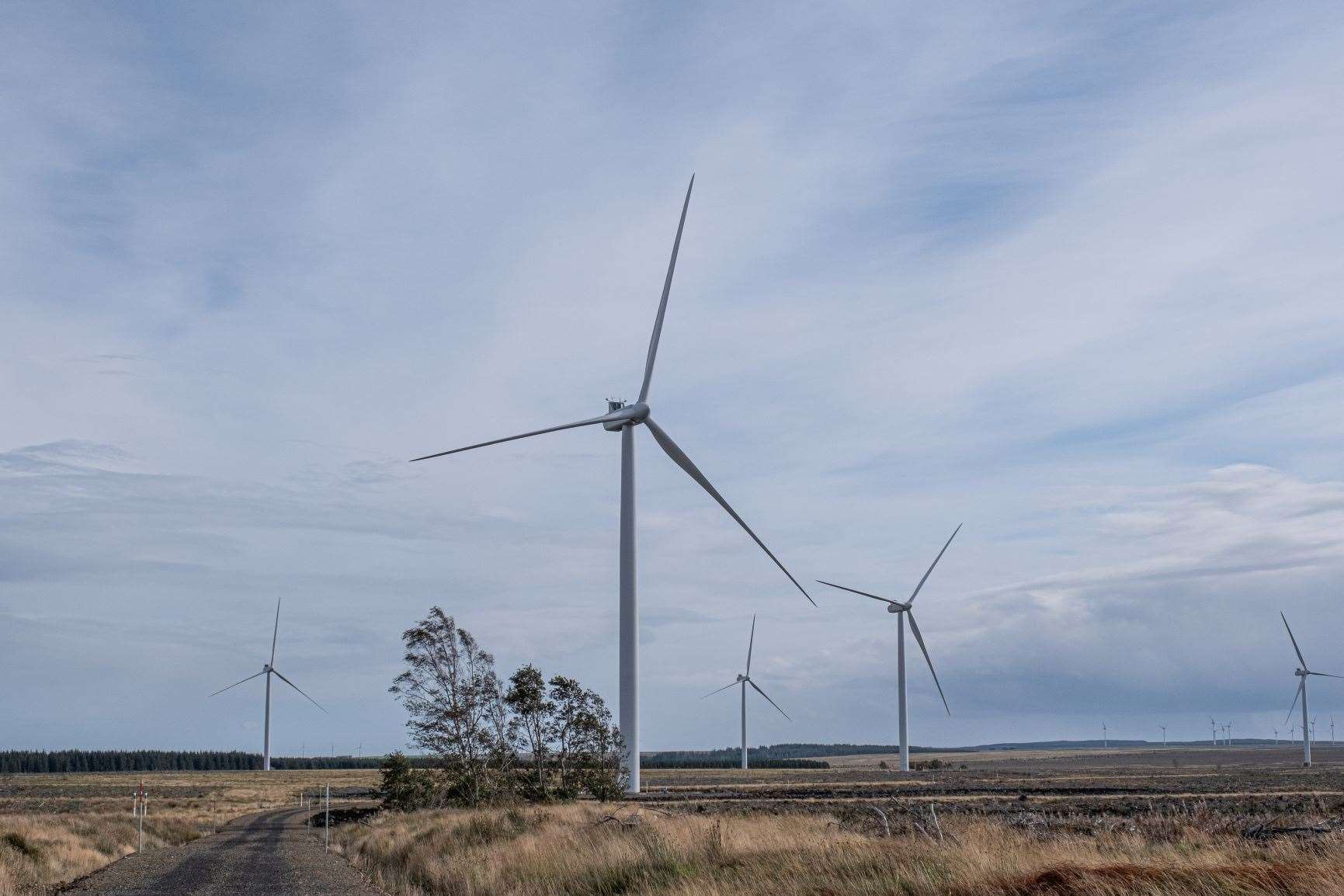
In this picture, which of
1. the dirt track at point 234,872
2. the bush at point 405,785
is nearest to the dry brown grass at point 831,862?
the dirt track at point 234,872

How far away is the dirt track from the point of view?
26.0 metres

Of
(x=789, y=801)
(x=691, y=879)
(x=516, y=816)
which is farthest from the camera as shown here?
(x=789, y=801)

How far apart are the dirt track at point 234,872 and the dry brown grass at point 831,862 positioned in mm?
1585

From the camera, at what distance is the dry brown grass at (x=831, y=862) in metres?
14.9

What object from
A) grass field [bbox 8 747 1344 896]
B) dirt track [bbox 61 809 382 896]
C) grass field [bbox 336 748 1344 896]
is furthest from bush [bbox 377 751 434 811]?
dirt track [bbox 61 809 382 896]

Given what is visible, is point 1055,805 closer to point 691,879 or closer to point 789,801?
point 789,801

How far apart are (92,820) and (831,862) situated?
4675 centimetres

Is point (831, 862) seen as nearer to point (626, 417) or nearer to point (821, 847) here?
point (821, 847)

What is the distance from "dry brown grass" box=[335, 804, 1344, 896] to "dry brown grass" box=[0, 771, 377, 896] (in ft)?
28.3

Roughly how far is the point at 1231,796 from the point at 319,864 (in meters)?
42.7

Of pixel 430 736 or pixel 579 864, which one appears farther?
pixel 430 736

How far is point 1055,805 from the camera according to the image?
4997 centimetres

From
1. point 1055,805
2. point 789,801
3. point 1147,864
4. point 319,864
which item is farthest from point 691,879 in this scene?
point 789,801

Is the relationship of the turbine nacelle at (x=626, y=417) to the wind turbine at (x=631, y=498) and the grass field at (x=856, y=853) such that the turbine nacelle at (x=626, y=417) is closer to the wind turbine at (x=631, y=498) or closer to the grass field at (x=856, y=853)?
the wind turbine at (x=631, y=498)
